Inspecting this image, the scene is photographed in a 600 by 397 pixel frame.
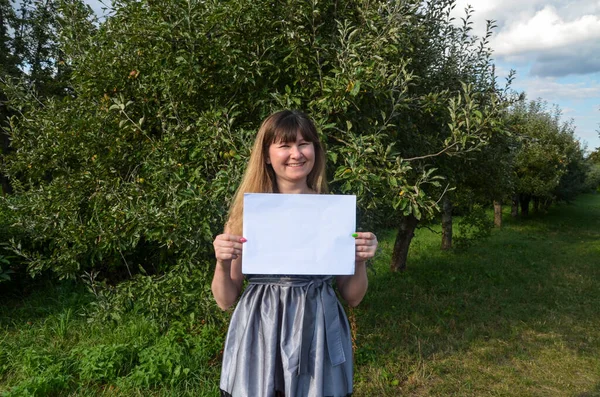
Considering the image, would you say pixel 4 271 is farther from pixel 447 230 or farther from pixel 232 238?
pixel 447 230

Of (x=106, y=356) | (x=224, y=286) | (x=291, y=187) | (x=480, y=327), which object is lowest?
(x=480, y=327)

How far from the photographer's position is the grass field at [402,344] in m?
3.90

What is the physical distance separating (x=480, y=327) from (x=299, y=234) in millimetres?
5180

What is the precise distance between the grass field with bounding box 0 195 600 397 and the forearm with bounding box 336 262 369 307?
192 centimetres

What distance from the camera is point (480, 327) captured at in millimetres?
6102

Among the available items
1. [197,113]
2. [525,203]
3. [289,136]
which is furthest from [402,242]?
[525,203]

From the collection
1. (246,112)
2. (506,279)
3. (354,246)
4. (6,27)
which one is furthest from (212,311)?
(6,27)

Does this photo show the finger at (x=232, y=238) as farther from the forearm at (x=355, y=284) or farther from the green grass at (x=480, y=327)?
the green grass at (x=480, y=327)

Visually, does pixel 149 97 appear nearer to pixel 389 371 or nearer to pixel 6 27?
pixel 389 371

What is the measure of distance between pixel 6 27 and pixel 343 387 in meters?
19.6

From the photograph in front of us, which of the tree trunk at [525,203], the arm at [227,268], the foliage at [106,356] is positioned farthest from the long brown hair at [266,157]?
the tree trunk at [525,203]

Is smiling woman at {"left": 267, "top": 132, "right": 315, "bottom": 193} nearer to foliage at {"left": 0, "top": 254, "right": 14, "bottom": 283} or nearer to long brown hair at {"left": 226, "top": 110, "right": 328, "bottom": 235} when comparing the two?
long brown hair at {"left": 226, "top": 110, "right": 328, "bottom": 235}

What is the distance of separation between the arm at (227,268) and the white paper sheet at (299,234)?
51 millimetres

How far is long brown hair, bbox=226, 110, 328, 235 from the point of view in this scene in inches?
77.9
